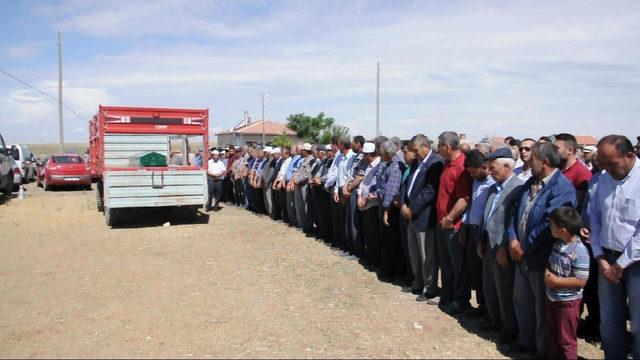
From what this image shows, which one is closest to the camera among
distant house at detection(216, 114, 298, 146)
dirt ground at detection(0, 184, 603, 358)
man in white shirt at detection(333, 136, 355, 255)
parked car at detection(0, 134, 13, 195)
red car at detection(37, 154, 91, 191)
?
dirt ground at detection(0, 184, 603, 358)

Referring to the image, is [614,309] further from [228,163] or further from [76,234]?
[228,163]

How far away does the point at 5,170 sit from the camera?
18.0m

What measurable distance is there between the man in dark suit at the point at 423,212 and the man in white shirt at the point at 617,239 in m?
2.05

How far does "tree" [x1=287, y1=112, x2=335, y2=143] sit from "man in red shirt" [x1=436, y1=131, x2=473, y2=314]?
48.9 meters

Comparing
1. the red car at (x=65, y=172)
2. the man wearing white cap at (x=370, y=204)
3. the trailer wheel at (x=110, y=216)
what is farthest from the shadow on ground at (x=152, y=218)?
the red car at (x=65, y=172)

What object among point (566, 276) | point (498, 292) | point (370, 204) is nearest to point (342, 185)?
point (370, 204)

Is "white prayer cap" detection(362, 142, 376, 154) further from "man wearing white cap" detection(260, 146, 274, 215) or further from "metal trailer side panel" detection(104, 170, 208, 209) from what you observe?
"man wearing white cap" detection(260, 146, 274, 215)

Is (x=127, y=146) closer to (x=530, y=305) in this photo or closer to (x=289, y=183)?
(x=289, y=183)

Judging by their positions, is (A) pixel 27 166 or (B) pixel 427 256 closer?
(B) pixel 427 256

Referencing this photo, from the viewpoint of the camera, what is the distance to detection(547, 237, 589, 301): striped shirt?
4094 mm

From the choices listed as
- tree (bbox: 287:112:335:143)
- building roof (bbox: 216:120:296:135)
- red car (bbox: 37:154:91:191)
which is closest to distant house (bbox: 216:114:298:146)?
building roof (bbox: 216:120:296:135)

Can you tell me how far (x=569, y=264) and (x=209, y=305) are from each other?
3702 mm

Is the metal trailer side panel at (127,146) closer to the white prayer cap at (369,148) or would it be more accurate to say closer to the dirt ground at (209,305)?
the dirt ground at (209,305)

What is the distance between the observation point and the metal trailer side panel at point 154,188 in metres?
11.1
